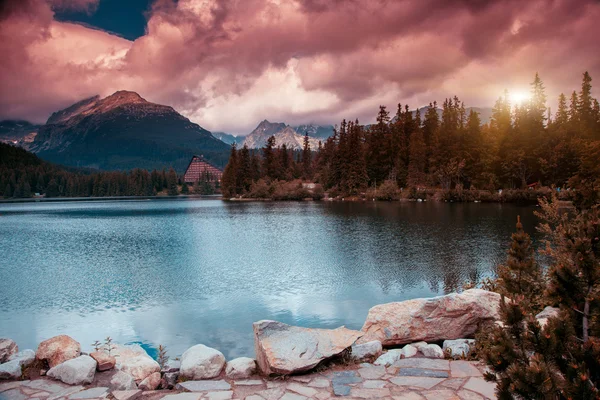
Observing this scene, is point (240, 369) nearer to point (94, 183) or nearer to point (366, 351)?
point (366, 351)

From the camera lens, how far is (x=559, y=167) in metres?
70.0

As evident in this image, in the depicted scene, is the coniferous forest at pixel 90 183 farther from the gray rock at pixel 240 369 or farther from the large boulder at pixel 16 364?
the gray rock at pixel 240 369

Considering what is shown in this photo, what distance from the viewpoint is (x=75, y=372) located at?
6.36 m

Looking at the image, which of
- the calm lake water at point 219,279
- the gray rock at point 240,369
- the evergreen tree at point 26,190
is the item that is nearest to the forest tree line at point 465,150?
the calm lake water at point 219,279

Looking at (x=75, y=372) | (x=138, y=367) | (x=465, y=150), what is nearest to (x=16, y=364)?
(x=75, y=372)

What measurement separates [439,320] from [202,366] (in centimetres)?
527

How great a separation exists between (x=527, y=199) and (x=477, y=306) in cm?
7363

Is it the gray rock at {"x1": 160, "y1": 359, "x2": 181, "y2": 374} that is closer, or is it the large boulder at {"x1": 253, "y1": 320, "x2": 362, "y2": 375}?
the large boulder at {"x1": 253, "y1": 320, "x2": 362, "y2": 375}

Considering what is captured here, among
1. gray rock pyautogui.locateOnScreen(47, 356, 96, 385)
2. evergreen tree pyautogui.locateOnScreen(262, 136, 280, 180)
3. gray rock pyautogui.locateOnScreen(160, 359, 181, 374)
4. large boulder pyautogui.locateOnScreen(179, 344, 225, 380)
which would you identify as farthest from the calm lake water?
evergreen tree pyautogui.locateOnScreen(262, 136, 280, 180)

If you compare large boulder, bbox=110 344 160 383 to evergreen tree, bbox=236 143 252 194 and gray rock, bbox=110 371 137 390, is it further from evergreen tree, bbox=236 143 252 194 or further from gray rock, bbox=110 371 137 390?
evergreen tree, bbox=236 143 252 194

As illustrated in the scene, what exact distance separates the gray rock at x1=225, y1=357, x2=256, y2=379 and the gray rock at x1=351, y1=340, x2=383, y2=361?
6.40 feet

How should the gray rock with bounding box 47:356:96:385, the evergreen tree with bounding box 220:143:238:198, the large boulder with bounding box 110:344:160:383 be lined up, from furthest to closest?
the evergreen tree with bounding box 220:143:238:198 → the large boulder with bounding box 110:344:160:383 → the gray rock with bounding box 47:356:96:385

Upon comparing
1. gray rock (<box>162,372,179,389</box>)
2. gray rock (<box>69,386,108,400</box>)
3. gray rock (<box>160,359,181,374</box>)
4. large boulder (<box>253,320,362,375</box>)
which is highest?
large boulder (<box>253,320,362,375</box>)

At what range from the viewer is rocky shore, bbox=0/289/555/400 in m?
5.77
